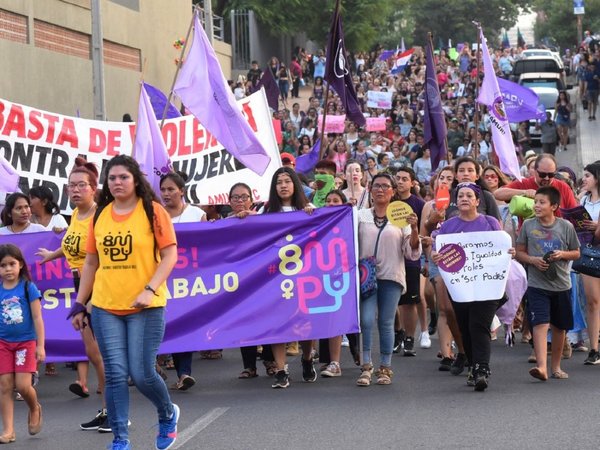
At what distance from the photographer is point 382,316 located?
36.6 feet

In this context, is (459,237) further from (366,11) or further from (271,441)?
(366,11)

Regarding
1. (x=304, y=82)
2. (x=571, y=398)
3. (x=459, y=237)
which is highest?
(x=304, y=82)

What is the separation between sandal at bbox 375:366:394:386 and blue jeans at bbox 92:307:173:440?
3384 mm

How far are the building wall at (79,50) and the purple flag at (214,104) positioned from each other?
3578 mm

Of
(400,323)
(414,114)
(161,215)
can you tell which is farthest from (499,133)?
(414,114)

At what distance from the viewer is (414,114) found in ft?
111

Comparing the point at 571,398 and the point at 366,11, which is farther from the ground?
the point at 366,11

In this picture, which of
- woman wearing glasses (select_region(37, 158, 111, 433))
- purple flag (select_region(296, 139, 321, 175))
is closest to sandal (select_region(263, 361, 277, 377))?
woman wearing glasses (select_region(37, 158, 111, 433))

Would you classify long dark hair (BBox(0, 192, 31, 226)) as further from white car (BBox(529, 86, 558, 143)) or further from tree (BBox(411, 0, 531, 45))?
tree (BBox(411, 0, 531, 45))

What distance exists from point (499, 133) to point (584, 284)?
17.5 feet

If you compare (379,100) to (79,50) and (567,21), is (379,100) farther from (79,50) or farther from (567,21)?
(567,21)

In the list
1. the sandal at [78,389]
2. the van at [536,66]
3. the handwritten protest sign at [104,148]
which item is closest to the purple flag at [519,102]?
the handwritten protest sign at [104,148]

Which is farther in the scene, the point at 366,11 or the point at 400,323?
the point at 366,11

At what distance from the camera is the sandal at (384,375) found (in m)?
10.9
